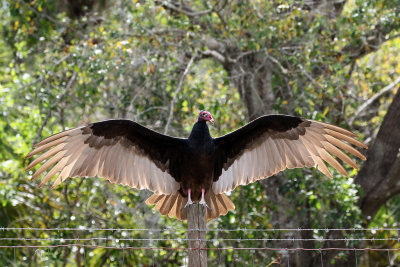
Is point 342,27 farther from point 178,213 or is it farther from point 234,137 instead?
point 178,213

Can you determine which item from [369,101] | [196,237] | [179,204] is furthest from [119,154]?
[369,101]

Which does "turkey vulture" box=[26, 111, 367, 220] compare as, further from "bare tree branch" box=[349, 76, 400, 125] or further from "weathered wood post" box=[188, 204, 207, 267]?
"bare tree branch" box=[349, 76, 400, 125]

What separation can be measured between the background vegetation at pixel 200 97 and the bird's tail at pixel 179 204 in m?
0.85

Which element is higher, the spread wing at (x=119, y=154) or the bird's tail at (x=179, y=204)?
the spread wing at (x=119, y=154)

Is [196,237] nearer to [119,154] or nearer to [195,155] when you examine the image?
[195,155]

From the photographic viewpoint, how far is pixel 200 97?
536cm

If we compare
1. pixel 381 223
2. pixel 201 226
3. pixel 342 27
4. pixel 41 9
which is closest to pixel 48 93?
pixel 41 9

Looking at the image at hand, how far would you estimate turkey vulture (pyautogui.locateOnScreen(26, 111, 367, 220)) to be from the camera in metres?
3.84

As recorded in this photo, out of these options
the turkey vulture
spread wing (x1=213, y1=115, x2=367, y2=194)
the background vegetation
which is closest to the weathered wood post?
the turkey vulture

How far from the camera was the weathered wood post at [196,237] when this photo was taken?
114 inches

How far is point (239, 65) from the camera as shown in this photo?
5.74 m

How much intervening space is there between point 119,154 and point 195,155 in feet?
1.95

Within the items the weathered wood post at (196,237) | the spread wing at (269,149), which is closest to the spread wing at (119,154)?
the spread wing at (269,149)

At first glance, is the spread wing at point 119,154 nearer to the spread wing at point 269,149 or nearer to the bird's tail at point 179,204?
the bird's tail at point 179,204
